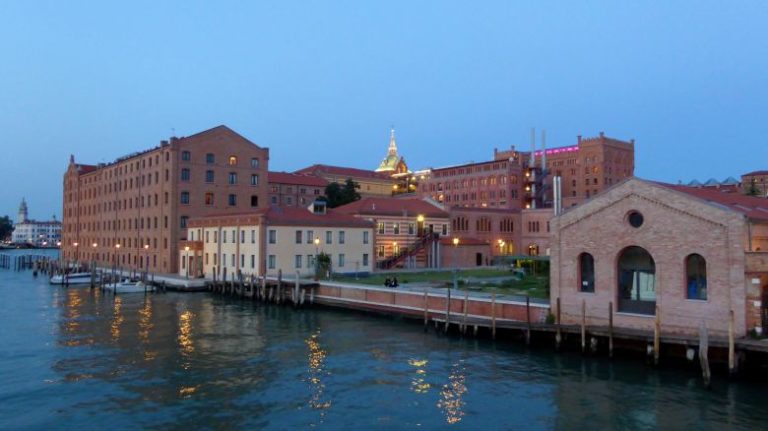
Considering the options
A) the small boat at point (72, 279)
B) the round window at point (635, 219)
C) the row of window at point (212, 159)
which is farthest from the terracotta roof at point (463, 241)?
the round window at point (635, 219)

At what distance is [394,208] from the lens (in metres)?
72.2

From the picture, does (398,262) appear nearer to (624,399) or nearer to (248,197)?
(248,197)

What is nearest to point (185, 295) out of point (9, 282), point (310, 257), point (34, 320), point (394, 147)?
point (310, 257)

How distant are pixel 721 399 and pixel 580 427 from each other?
616cm

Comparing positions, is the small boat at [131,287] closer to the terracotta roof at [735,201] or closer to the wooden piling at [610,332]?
the wooden piling at [610,332]

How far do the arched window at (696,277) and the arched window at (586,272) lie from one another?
4536mm

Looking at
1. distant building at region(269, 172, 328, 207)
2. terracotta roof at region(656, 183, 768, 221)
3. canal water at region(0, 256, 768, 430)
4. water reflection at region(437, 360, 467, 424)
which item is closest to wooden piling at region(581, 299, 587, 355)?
canal water at region(0, 256, 768, 430)

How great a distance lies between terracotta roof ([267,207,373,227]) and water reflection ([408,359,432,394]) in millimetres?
31445

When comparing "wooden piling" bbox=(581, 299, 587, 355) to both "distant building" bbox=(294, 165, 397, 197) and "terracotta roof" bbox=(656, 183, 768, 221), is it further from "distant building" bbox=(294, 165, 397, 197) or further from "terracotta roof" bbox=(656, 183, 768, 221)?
"distant building" bbox=(294, 165, 397, 197)

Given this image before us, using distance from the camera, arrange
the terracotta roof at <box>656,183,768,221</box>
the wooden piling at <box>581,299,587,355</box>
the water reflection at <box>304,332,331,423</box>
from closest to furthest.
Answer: the water reflection at <box>304,332,331,423</box> → the wooden piling at <box>581,299,587,355</box> → the terracotta roof at <box>656,183,768,221</box>

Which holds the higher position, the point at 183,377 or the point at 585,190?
the point at 585,190

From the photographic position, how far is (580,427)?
1902 centimetres

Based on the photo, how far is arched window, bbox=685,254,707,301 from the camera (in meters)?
25.9

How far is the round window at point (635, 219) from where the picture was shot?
1110 inches
